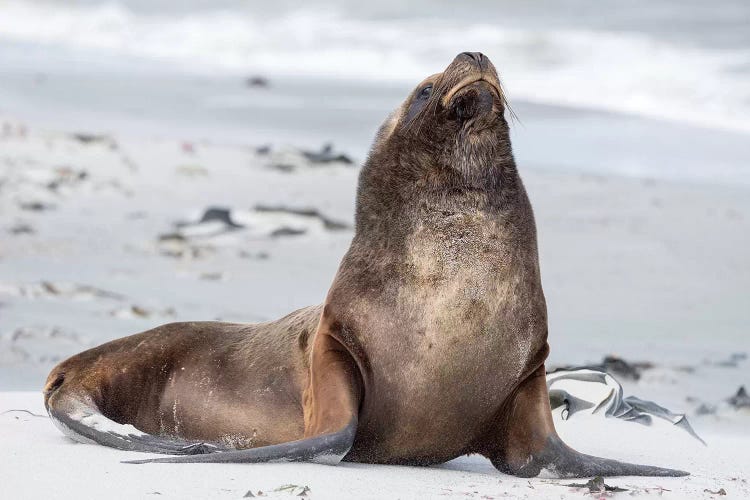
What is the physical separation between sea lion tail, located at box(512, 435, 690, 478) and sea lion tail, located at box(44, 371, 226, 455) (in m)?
1.06

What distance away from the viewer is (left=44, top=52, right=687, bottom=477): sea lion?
172 inches

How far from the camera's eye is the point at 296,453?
4.05 m

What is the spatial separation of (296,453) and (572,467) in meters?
0.91

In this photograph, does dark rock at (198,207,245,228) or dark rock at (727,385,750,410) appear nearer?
dark rock at (727,385,750,410)

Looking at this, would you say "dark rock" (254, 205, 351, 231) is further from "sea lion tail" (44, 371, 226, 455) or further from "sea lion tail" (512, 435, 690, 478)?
"sea lion tail" (512, 435, 690, 478)

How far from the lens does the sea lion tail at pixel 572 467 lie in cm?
436

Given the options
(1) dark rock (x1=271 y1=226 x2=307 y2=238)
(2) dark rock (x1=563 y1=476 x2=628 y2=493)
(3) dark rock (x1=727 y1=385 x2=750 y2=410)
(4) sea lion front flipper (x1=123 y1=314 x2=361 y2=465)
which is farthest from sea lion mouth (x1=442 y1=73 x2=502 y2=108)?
(1) dark rock (x1=271 y1=226 x2=307 y2=238)

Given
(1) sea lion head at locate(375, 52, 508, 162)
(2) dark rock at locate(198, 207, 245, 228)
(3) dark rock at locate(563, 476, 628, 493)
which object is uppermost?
(1) sea lion head at locate(375, 52, 508, 162)

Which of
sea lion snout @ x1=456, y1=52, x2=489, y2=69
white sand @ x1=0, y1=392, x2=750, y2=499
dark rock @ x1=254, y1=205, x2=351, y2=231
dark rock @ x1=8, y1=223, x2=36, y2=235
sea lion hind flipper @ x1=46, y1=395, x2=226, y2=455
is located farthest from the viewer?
dark rock @ x1=254, y1=205, x2=351, y2=231

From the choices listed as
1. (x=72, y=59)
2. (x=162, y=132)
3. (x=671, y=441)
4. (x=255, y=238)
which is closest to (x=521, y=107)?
(x=162, y=132)

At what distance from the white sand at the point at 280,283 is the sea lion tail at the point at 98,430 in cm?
8

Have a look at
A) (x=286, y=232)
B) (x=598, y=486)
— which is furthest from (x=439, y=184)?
(x=286, y=232)

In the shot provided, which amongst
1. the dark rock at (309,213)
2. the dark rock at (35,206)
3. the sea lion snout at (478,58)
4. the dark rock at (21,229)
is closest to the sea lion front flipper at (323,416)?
the sea lion snout at (478,58)

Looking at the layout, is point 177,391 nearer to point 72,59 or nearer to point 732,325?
point 732,325
